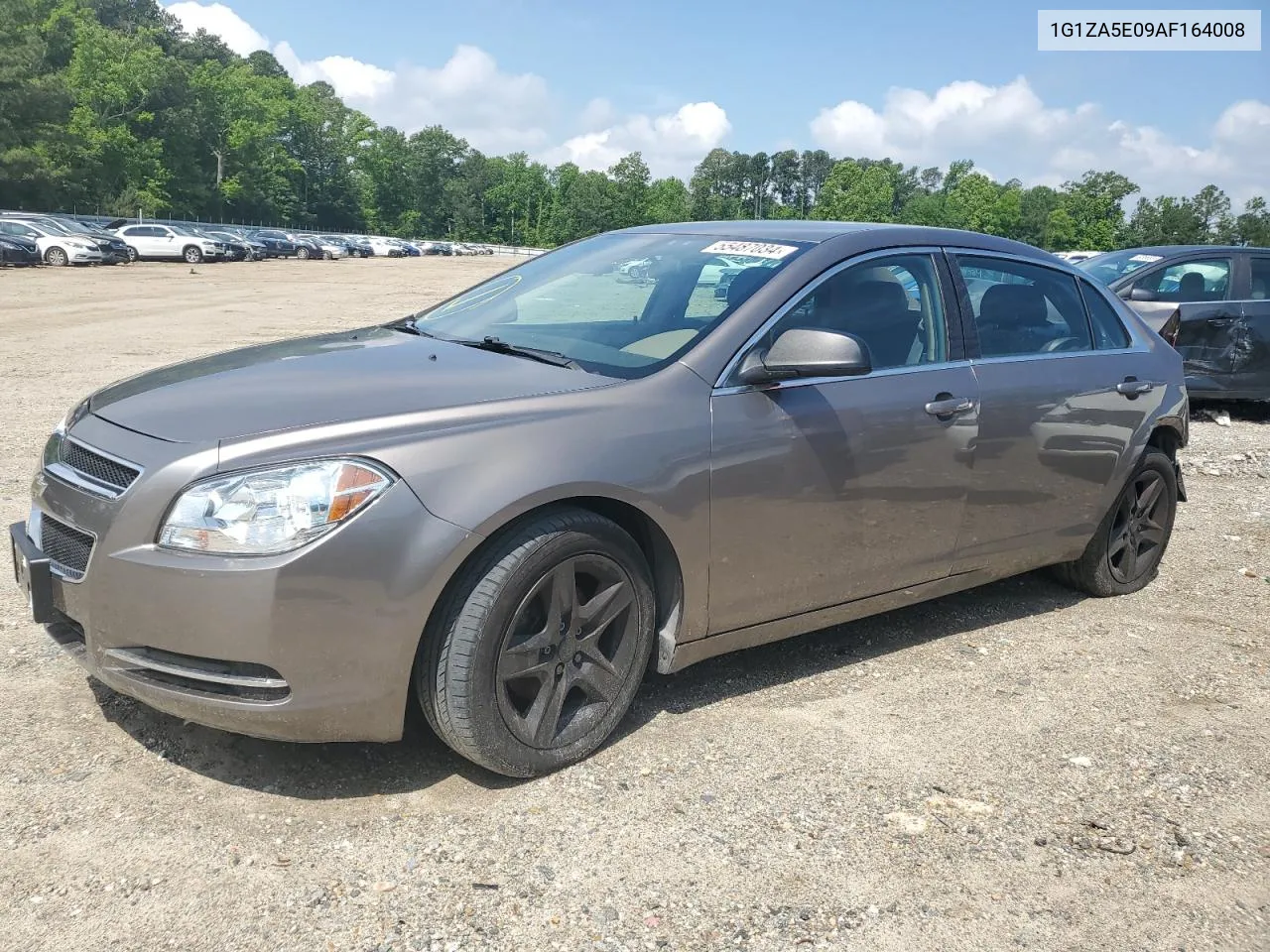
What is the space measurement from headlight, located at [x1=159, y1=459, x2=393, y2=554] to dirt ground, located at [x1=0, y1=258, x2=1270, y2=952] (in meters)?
0.78

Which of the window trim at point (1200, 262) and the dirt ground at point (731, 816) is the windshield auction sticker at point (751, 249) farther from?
the window trim at point (1200, 262)

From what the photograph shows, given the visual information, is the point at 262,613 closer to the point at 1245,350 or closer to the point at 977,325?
the point at 977,325

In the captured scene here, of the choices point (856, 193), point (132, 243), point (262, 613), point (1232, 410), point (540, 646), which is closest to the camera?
point (262, 613)

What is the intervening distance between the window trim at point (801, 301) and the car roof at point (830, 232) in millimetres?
43

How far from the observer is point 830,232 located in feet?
13.3

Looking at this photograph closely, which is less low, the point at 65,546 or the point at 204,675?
the point at 65,546

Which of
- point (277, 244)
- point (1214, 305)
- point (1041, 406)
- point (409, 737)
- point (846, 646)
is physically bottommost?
point (409, 737)

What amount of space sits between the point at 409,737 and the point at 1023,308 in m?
2.98

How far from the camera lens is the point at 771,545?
358 centimetres

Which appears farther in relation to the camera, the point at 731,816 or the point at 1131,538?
the point at 1131,538

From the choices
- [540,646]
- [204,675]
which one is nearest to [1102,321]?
[540,646]

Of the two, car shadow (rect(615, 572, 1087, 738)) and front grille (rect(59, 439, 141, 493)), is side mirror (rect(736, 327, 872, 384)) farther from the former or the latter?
front grille (rect(59, 439, 141, 493))

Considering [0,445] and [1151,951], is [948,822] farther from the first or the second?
[0,445]

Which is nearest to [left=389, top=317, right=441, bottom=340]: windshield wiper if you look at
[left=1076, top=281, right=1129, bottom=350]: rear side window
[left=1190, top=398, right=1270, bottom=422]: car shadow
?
[left=1076, top=281, right=1129, bottom=350]: rear side window
